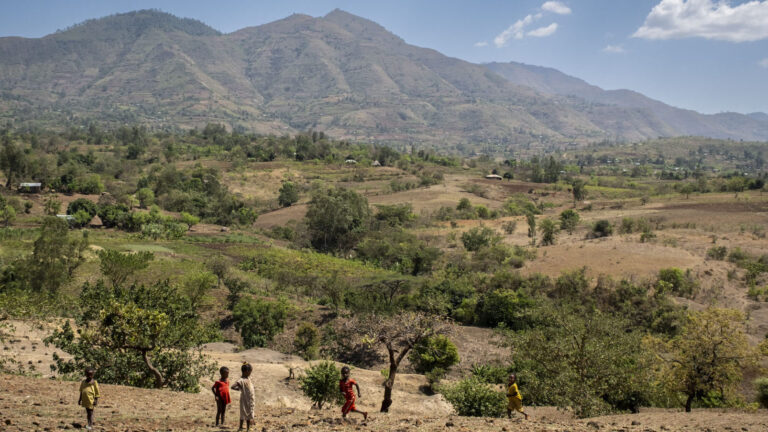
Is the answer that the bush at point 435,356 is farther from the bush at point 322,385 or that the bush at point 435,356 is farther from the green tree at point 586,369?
the bush at point 322,385

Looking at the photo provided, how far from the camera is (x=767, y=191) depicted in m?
70.3

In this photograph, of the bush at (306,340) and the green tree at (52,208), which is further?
the green tree at (52,208)

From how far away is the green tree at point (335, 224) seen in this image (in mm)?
47688

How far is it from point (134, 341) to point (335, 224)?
3634 cm

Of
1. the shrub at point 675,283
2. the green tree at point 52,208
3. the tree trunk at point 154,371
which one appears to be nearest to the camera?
the tree trunk at point 154,371

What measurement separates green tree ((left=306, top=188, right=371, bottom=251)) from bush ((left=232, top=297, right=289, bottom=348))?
80.2ft

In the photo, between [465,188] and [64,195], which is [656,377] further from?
[465,188]

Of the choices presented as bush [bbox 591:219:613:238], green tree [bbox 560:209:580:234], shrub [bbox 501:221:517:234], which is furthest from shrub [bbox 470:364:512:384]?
shrub [bbox 501:221:517:234]

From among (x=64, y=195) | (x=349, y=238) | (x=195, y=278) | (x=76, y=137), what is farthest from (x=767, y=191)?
(x=76, y=137)

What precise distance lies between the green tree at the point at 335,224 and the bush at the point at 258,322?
24.5m

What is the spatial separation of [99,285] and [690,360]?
1832 cm

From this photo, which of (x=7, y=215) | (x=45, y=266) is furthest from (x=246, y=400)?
(x=7, y=215)

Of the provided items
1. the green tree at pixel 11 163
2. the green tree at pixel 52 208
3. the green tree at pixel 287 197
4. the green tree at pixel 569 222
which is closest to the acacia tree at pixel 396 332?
the green tree at pixel 569 222

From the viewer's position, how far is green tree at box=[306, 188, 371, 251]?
156ft
